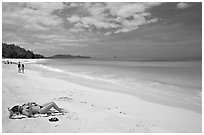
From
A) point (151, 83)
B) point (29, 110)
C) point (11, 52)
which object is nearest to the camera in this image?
point (29, 110)

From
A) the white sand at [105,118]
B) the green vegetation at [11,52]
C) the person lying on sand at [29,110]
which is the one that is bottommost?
the white sand at [105,118]

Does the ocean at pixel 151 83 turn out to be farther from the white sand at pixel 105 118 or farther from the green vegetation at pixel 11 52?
the green vegetation at pixel 11 52

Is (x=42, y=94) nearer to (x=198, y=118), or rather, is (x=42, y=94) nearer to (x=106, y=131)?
(x=106, y=131)

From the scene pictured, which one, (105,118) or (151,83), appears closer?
(105,118)

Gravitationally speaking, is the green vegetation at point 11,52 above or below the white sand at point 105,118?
above

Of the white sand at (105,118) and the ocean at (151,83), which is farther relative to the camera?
the ocean at (151,83)

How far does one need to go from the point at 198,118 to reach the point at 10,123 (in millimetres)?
5693

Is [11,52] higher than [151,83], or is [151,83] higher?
Answer: [11,52]

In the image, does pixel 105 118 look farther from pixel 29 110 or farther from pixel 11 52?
pixel 11 52

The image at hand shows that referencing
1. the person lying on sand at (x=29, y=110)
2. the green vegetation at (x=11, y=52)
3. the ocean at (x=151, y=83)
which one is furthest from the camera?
the green vegetation at (x=11, y=52)

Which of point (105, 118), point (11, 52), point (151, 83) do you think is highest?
point (11, 52)

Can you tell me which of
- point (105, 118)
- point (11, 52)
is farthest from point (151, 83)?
point (11, 52)

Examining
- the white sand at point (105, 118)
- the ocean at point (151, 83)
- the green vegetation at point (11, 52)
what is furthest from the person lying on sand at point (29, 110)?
the green vegetation at point (11, 52)

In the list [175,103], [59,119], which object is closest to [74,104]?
[59,119]
